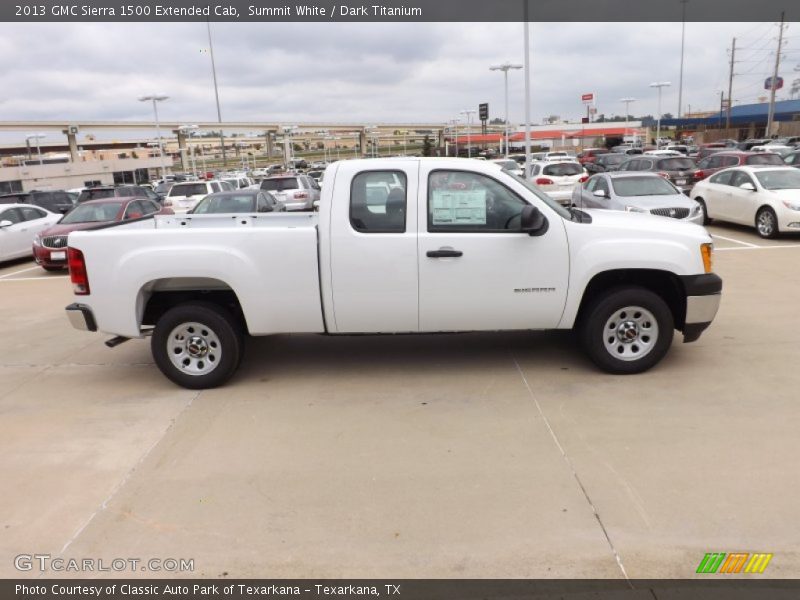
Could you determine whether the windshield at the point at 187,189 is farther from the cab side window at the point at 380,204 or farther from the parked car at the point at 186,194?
the cab side window at the point at 380,204

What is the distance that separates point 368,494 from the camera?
3.86 metres

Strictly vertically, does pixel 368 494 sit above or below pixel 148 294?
below

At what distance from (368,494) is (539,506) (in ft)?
3.37

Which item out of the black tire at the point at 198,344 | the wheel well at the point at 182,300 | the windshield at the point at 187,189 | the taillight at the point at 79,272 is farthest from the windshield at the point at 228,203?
the black tire at the point at 198,344

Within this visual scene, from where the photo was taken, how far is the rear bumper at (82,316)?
219 inches

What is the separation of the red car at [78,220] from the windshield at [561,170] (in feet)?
40.0

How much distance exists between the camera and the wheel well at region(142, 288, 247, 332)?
576 cm

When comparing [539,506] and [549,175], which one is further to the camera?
[549,175]

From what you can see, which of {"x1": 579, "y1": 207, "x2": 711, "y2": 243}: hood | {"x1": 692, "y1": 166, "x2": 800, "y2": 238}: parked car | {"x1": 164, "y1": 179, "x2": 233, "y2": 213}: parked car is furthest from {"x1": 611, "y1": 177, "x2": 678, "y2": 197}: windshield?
{"x1": 164, "y1": 179, "x2": 233, "y2": 213}: parked car

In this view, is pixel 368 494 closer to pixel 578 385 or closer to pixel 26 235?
pixel 578 385

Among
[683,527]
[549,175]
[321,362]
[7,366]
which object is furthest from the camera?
[549,175]

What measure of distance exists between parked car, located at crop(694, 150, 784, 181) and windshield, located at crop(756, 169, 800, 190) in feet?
14.2

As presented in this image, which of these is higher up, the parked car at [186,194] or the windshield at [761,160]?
the windshield at [761,160]
